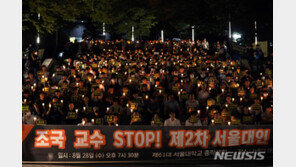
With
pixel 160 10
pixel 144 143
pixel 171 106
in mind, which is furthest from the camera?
pixel 160 10

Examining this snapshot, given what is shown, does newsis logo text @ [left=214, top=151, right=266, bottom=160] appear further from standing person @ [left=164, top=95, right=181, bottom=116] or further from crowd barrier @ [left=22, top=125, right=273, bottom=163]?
standing person @ [left=164, top=95, right=181, bottom=116]

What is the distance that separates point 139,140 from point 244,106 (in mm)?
3908

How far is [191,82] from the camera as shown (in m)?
10.9

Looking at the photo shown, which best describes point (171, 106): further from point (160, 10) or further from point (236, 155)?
point (160, 10)

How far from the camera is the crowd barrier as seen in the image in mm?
6883

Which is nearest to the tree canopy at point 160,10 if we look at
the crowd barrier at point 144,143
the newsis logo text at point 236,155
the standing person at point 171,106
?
the standing person at point 171,106

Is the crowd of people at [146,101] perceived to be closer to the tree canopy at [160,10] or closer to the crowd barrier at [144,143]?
the crowd barrier at [144,143]

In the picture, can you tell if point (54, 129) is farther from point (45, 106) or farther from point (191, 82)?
point (191, 82)

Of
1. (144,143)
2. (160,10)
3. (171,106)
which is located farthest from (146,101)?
(160,10)

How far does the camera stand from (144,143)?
698cm

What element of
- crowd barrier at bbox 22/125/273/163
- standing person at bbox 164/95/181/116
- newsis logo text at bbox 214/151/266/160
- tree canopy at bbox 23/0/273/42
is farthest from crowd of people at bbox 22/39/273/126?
tree canopy at bbox 23/0/273/42

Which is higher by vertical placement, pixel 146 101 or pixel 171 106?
pixel 146 101

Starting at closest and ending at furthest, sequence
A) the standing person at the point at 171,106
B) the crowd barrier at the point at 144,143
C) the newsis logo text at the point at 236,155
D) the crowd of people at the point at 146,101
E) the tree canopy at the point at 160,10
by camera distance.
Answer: the crowd barrier at the point at 144,143
the newsis logo text at the point at 236,155
the crowd of people at the point at 146,101
the standing person at the point at 171,106
the tree canopy at the point at 160,10

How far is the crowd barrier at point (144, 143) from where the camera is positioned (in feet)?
22.6
